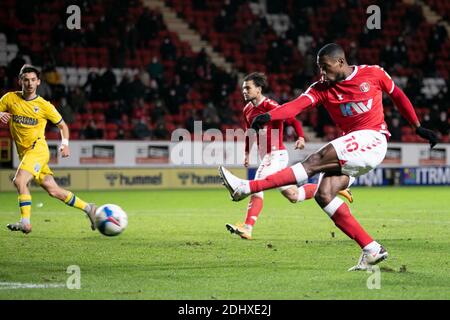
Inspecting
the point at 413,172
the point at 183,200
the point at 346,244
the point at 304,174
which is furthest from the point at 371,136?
the point at 413,172

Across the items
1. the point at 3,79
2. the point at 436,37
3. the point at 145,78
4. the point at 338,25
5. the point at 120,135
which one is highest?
the point at 338,25

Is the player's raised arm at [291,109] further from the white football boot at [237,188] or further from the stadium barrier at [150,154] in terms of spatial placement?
the stadium barrier at [150,154]

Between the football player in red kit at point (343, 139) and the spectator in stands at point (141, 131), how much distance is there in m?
16.2

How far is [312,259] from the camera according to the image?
9453mm

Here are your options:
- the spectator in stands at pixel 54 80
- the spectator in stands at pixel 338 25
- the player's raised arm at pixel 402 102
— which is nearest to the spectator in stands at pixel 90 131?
the spectator in stands at pixel 54 80

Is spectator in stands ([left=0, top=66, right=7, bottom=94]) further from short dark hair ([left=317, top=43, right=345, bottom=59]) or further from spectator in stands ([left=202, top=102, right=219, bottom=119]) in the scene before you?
short dark hair ([left=317, top=43, right=345, bottom=59])

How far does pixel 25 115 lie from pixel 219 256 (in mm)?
4014

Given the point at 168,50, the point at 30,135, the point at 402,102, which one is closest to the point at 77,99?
the point at 168,50

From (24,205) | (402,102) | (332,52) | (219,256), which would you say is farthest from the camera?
(24,205)

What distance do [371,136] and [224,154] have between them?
53.8 feet

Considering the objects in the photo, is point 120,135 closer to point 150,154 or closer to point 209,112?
point 150,154

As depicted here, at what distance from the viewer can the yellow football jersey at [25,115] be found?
39.8 feet

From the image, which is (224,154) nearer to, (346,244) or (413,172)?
(413,172)

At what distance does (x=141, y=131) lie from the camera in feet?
81.5
